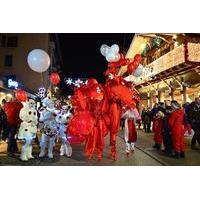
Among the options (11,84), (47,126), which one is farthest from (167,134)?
(11,84)

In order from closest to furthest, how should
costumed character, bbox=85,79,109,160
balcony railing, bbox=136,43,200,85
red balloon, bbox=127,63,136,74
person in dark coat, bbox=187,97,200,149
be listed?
costumed character, bbox=85,79,109,160 < red balloon, bbox=127,63,136,74 < person in dark coat, bbox=187,97,200,149 < balcony railing, bbox=136,43,200,85

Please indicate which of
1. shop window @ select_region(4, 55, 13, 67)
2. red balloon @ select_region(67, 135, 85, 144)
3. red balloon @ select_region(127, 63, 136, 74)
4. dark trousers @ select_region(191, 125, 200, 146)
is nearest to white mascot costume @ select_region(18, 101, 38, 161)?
red balloon @ select_region(67, 135, 85, 144)

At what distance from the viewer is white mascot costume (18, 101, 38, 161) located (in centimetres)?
666

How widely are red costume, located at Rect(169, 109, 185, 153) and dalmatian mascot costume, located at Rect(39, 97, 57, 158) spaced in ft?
7.85

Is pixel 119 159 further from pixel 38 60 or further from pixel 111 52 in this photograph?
pixel 38 60

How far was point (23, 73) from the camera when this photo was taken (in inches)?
384

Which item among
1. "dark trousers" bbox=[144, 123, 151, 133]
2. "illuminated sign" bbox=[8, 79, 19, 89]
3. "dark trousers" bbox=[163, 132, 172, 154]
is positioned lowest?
"dark trousers" bbox=[163, 132, 172, 154]

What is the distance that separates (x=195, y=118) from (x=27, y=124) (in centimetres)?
361

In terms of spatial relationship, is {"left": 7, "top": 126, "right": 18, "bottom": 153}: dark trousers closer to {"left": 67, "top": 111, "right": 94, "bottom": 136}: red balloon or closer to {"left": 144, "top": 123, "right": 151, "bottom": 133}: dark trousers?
{"left": 67, "top": 111, "right": 94, "bottom": 136}: red balloon

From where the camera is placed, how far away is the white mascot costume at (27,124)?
6.66 m

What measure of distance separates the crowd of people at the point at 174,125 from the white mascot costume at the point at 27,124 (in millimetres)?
2725
